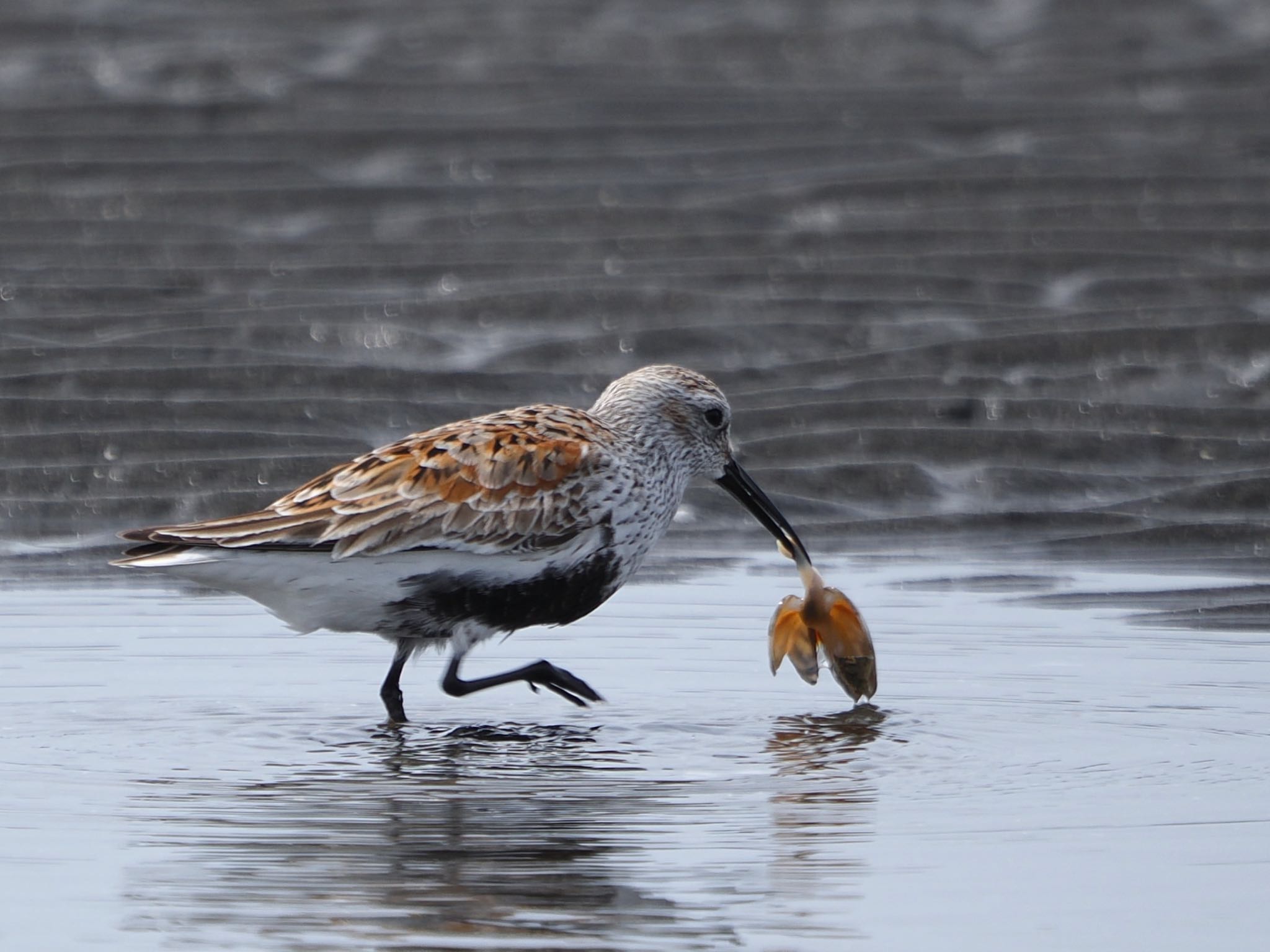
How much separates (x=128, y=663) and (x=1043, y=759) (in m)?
3.26

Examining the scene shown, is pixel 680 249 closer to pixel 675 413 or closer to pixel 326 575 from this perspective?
pixel 675 413

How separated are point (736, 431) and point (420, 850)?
6.34 metres

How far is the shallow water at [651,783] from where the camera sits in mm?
5355

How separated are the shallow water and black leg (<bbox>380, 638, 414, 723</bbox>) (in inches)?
3.0

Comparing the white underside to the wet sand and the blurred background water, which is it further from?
the wet sand

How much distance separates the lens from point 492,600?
8.02m

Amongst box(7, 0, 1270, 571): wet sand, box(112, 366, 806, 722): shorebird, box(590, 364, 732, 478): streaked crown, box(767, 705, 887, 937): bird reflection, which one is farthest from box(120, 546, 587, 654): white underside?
box(7, 0, 1270, 571): wet sand

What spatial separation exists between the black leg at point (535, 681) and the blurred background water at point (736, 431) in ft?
0.35

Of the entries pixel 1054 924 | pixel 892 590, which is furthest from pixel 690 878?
pixel 892 590

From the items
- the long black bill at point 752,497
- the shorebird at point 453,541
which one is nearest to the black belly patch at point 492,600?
the shorebird at point 453,541

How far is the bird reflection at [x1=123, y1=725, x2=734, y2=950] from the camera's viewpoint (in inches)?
208

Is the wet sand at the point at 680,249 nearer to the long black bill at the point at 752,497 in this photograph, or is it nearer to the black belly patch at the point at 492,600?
the long black bill at the point at 752,497

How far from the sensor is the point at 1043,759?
7039mm

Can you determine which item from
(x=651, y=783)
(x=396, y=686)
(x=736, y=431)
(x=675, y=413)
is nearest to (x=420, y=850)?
(x=651, y=783)
